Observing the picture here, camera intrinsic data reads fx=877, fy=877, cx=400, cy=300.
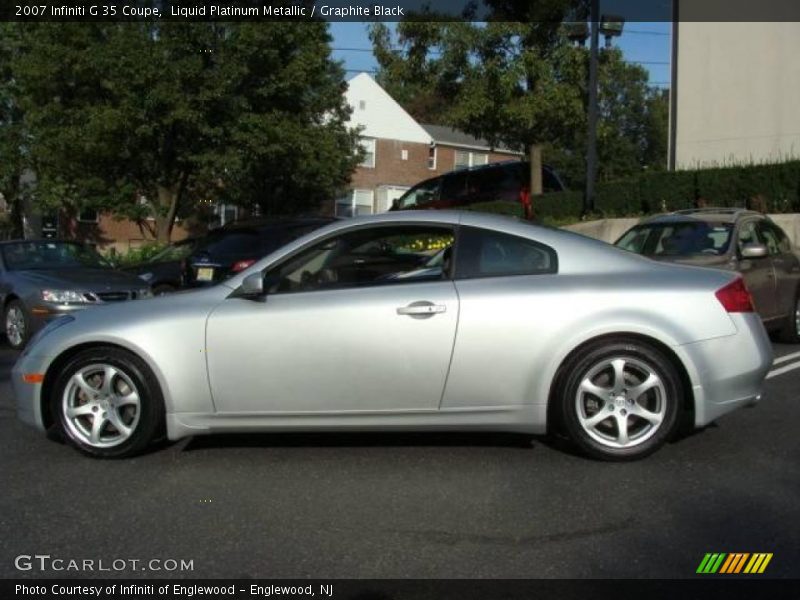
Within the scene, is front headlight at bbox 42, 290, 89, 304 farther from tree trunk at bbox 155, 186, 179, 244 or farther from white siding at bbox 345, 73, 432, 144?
white siding at bbox 345, 73, 432, 144

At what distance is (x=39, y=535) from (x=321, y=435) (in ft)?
7.01

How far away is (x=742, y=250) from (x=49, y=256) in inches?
343

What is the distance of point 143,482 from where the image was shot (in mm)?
4918

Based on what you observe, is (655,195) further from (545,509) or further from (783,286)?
(545,509)

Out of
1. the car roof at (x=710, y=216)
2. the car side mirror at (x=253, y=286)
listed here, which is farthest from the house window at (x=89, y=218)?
the car side mirror at (x=253, y=286)

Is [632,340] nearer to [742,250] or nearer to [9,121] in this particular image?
[742,250]

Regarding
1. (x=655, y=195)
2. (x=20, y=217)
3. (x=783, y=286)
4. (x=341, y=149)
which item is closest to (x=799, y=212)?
(x=655, y=195)

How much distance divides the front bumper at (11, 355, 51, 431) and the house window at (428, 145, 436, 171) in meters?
40.1

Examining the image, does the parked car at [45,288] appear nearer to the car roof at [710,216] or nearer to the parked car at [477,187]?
the car roof at [710,216]

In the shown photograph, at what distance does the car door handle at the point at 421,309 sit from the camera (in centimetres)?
500

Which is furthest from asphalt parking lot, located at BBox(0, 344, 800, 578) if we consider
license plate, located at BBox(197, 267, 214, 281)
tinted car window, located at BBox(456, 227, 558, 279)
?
license plate, located at BBox(197, 267, 214, 281)

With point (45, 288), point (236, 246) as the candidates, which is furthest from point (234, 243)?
point (45, 288)

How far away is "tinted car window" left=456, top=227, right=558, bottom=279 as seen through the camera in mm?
5176

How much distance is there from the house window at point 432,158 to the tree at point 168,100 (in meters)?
21.6
